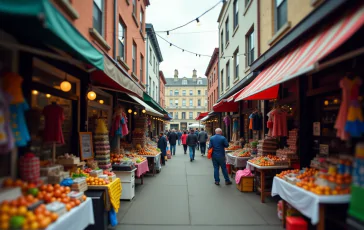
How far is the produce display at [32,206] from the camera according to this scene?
279 centimetres

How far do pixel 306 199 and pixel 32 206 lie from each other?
4.31 m

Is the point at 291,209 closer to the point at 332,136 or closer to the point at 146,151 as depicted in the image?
the point at 332,136

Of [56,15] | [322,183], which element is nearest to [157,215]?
[322,183]

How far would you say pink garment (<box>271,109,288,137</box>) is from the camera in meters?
7.28

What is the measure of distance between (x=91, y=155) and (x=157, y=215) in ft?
7.97

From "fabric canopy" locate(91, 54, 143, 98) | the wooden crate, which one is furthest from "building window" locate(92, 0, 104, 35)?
the wooden crate

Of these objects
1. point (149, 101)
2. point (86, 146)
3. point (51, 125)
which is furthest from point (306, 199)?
point (149, 101)

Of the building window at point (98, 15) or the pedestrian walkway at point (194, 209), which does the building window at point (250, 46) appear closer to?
the pedestrian walkway at point (194, 209)

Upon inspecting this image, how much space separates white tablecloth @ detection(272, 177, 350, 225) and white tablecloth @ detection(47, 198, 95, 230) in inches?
147

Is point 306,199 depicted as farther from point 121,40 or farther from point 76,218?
point 121,40

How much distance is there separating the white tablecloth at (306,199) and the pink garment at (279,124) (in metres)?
2.24

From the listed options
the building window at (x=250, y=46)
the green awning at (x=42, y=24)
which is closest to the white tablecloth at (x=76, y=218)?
the green awning at (x=42, y=24)

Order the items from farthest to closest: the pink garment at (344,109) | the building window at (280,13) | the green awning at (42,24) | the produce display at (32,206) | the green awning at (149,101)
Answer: the green awning at (149,101)
the building window at (280,13)
the pink garment at (344,109)
the produce display at (32,206)
the green awning at (42,24)

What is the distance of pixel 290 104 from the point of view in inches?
311
